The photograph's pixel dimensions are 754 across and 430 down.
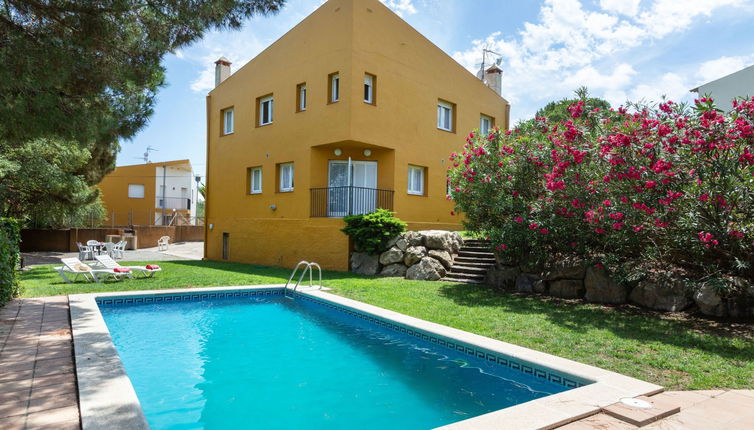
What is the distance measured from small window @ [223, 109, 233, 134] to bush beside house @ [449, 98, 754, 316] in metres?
13.6

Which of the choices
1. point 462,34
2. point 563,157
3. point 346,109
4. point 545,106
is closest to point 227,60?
point 346,109

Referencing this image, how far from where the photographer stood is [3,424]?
3.24m

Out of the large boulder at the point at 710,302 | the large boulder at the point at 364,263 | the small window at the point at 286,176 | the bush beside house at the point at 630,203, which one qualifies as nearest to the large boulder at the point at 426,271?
the large boulder at the point at 364,263

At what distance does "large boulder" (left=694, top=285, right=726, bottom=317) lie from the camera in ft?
23.4

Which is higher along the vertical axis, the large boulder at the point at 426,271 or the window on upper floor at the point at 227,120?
the window on upper floor at the point at 227,120

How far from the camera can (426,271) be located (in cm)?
1259

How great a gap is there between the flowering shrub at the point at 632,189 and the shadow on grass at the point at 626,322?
826 mm

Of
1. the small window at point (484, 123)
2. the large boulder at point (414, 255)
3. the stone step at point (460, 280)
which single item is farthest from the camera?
the small window at point (484, 123)

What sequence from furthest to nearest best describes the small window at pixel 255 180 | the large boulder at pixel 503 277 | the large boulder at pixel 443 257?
the small window at pixel 255 180
the large boulder at pixel 443 257
the large boulder at pixel 503 277

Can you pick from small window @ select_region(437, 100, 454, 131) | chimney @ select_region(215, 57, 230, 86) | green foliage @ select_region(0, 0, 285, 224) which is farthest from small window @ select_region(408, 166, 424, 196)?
chimney @ select_region(215, 57, 230, 86)

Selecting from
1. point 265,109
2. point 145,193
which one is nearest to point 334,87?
point 265,109

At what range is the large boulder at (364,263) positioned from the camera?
13992 millimetres

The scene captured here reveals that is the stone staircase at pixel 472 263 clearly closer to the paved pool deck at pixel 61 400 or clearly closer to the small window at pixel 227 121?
the paved pool deck at pixel 61 400

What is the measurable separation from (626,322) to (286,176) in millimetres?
13278
